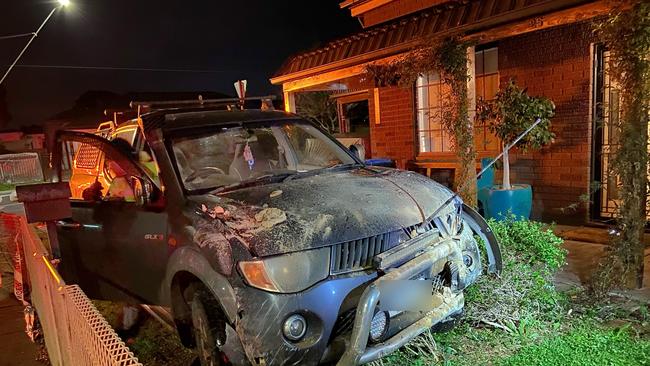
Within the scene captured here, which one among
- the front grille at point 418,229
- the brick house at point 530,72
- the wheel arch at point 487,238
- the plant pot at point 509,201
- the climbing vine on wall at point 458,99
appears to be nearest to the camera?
the front grille at point 418,229

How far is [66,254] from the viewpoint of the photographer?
5.09 meters

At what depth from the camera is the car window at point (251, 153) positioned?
13.2 feet

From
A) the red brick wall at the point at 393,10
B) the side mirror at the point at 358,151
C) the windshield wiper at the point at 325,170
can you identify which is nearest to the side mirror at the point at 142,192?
the windshield wiper at the point at 325,170

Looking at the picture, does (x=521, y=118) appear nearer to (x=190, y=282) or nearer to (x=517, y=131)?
(x=517, y=131)

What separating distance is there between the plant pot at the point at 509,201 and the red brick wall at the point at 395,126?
3.05 meters

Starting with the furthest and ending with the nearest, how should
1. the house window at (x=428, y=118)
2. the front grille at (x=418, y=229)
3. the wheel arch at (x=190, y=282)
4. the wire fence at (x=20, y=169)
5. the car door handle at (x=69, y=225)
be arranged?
the wire fence at (x=20, y=169)
the house window at (x=428, y=118)
the car door handle at (x=69, y=225)
the front grille at (x=418, y=229)
the wheel arch at (x=190, y=282)

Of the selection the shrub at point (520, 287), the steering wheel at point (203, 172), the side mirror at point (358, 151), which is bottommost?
the shrub at point (520, 287)

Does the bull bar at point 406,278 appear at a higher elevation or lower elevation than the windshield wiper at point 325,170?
lower

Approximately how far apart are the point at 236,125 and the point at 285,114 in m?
0.64

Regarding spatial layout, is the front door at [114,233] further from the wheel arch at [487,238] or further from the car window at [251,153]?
the wheel arch at [487,238]

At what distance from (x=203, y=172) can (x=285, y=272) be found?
155 cm

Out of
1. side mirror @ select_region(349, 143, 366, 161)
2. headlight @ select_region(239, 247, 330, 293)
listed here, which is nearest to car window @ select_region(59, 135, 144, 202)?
headlight @ select_region(239, 247, 330, 293)

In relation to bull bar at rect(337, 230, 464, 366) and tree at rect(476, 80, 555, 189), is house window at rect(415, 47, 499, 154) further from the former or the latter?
bull bar at rect(337, 230, 464, 366)

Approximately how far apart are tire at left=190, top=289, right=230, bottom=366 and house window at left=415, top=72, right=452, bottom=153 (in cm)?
704
